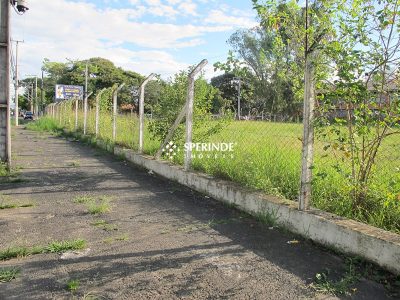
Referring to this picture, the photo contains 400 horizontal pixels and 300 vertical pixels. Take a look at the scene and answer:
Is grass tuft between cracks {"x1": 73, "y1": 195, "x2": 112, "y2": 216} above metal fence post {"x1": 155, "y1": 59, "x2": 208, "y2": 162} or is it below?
below

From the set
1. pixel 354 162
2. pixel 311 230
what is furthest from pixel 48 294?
pixel 354 162

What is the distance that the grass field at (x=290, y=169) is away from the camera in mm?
3863

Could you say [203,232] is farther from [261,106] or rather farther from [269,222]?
[261,106]

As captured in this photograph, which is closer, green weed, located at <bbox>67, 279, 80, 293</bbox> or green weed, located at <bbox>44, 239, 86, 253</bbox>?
green weed, located at <bbox>67, 279, 80, 293</bbox>

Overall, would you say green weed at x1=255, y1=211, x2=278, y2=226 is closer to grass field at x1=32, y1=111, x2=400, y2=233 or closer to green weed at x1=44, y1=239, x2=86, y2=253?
grass field at x1=32, y1=111, x2=400, y2=233

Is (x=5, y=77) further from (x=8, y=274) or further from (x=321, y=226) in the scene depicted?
(x=321, y=226)

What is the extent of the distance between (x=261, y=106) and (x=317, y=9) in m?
2.28

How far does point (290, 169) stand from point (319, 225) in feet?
5.01

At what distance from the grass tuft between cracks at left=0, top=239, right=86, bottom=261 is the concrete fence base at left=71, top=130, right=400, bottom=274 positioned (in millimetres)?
2205

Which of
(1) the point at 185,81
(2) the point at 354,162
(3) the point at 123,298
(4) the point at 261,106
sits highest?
(1) the point at 185,81

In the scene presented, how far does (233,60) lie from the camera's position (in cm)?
532

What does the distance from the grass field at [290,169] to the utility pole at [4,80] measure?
370 centimetres

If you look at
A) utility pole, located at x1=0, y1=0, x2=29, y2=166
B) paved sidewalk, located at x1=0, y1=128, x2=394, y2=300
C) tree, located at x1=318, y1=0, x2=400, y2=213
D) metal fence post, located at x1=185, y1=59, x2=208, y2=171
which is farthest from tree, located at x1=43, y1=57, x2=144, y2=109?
tree, located at x1=318, y1=0, x2=400, y2=213

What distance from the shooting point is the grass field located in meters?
3.86
